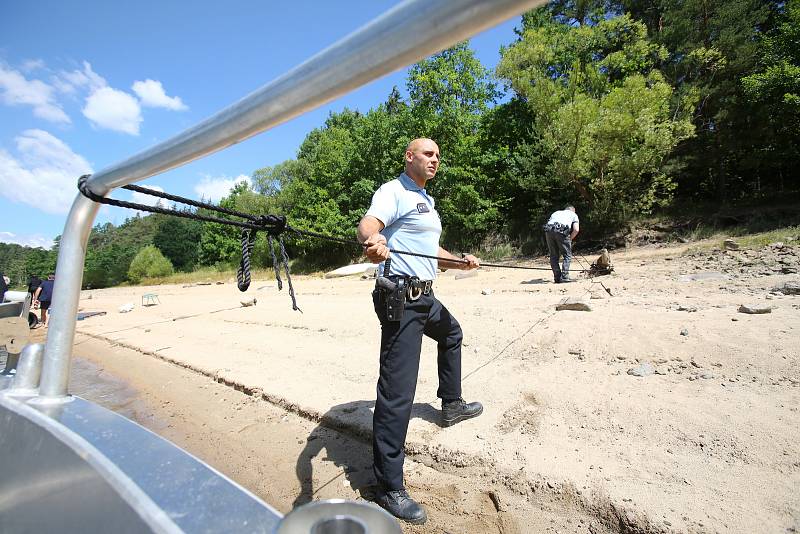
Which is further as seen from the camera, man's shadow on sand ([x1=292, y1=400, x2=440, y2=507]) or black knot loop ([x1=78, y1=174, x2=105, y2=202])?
man's shadow on sand ([x1=292, y1=400, x2=440, y2=507])

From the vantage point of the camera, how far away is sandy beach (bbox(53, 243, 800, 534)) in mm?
2604

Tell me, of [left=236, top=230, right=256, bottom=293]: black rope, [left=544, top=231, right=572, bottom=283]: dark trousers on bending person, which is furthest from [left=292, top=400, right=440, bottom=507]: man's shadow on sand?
[left=544, top=231, right=572, bottom=283]: dark trousers on bending person

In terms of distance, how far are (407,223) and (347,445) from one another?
1.92 meters

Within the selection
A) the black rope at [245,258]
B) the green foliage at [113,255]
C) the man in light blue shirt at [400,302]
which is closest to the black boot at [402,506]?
the man in light blue shirt at [400,302]

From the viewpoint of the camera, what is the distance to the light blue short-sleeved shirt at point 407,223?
2801mm

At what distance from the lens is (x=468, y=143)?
84.3 feet

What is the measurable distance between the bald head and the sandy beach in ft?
6.47

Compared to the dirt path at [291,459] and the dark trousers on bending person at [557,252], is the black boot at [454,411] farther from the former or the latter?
the dark trousers on bending person at [557,252]

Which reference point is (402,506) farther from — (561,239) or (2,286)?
(2,286)

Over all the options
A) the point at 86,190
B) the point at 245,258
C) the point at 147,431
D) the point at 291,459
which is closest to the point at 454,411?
the point at 291,459

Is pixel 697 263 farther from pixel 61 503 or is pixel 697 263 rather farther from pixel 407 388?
pixel 61 503

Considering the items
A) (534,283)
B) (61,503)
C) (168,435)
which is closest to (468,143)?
(534,283)

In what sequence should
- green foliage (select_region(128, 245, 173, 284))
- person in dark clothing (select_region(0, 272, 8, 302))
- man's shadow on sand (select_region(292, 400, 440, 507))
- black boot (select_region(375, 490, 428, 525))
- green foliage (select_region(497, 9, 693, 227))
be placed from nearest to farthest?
black boot (select_region(375, 490, 428, 525))
man's shadow on sand (select_region(292, 400, 440, 507))
person in dark clothing (select_region(0, 272, 8, 302))
green foliage (select_region(497, 9, 693, 227))
green foliage (select_region(128, 245, 173, 284))

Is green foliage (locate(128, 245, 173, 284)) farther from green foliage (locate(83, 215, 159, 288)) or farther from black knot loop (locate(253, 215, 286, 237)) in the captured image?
black knot loop (locate(253, 215, 286, 237))
